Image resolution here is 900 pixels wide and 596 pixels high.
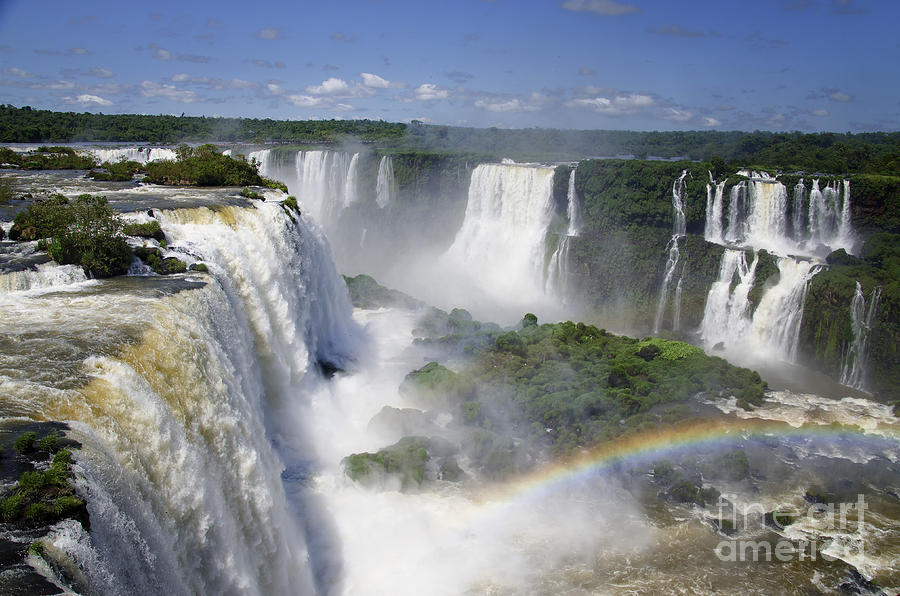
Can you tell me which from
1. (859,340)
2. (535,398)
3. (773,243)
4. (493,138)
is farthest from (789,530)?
(493,138)

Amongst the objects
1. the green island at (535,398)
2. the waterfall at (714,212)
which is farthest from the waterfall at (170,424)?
the waterfall at (714,212)

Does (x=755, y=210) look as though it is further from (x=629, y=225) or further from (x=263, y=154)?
(x=263, y=154)

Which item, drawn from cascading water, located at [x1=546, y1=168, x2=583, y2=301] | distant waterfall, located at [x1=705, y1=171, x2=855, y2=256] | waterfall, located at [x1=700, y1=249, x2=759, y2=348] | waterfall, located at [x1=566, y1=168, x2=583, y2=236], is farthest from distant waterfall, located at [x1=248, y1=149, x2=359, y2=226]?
waterfall, located at [x1=700, y1=249, x2=759, y2=348]

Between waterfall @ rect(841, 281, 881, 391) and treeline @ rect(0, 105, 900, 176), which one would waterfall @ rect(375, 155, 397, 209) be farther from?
waterfall @ rect(841, 281, 881, 391)

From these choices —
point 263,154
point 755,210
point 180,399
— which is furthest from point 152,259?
point 263,154

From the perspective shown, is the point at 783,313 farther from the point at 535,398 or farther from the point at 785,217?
the point at 535,398

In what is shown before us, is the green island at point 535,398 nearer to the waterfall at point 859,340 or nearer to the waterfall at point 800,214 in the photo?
the waterfall at point 859,340

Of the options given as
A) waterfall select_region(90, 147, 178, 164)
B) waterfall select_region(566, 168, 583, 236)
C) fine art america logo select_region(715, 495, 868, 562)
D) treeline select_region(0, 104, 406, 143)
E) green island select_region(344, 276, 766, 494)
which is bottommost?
fine art america logo select_region(715, 495, 868, 562)
